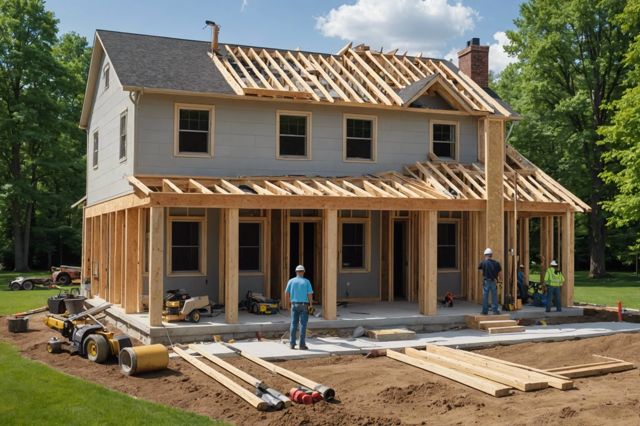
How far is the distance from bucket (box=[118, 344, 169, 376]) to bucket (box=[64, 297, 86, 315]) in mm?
6254

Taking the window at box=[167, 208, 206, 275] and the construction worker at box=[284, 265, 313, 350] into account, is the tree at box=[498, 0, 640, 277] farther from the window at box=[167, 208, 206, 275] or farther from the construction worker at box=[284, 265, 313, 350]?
the construction worker at box=[284, 265, 313, 350]

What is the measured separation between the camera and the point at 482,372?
10812 millimetres

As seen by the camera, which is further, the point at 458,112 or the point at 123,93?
the point at 458,112

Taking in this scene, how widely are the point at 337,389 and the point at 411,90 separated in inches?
453

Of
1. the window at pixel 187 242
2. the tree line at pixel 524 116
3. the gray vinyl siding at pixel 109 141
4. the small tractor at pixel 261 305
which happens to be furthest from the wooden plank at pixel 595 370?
the tree line at pixel 524 116

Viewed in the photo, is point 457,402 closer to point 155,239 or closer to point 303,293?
point 303,293

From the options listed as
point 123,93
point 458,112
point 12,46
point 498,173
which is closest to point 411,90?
point 458,112

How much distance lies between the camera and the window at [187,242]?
1736 centimetres

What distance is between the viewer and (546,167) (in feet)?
119

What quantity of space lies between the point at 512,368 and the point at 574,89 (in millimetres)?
29384

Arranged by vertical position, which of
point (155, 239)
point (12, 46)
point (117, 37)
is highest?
point (12, 46)

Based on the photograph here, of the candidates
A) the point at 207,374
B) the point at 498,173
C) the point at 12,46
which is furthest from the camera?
the point at 12,46

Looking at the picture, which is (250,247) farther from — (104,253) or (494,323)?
(494,323)

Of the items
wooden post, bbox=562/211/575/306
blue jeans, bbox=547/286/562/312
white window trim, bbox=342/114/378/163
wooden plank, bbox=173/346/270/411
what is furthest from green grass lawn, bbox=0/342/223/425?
wooden post, bbox=562/211/575/306
